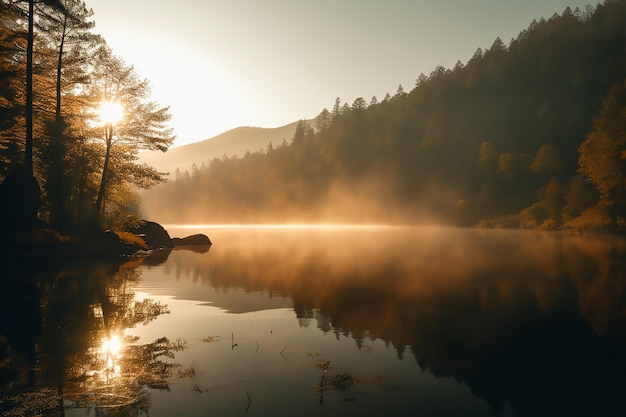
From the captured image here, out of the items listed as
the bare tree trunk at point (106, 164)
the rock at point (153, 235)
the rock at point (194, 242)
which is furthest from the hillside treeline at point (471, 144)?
the bare tree trunk at point (106, 164)

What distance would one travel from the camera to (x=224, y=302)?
1811 cm

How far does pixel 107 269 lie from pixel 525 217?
9034 cm

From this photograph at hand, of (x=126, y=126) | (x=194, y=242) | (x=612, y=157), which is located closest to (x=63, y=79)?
(x=126, y=126)

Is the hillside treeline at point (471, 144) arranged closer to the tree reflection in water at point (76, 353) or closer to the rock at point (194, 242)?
the rock at point (194, 242)

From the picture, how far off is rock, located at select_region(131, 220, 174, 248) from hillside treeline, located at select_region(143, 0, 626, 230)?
71.0 metres

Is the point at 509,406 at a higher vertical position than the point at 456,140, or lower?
lower

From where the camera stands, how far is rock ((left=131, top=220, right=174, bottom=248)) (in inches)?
1951

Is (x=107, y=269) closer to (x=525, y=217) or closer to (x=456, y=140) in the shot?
(x=525, y=217)

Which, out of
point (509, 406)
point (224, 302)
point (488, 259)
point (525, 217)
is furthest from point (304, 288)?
point (525, 217)

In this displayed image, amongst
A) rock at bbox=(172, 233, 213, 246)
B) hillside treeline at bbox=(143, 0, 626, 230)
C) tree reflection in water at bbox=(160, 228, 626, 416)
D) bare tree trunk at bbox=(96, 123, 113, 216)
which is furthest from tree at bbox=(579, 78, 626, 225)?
bare tree trunk at bbox=(96, 123, 113, 216)

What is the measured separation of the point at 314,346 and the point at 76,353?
20.6 feet

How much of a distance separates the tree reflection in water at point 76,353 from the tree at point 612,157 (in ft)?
229

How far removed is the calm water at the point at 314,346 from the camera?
7922 millimetres

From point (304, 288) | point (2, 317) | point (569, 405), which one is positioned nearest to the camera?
point (569, 405)
